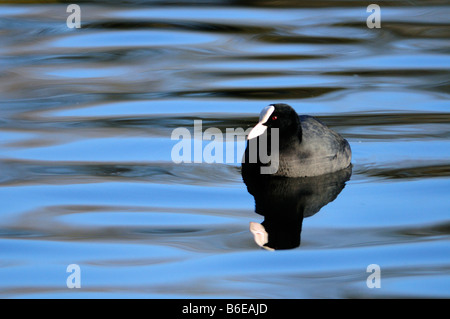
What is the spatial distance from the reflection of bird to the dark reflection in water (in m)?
0.06

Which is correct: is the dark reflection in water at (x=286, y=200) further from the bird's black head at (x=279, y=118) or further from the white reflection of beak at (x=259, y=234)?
the bird's black head at (x=279, y=118)

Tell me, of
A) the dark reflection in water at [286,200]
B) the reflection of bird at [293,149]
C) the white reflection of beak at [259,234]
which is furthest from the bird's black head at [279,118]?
→ the white reflection of beak at [259,234]

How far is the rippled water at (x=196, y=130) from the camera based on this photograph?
15.4 feet

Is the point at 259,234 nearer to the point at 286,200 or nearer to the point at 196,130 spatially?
Answer: the point at 286,200

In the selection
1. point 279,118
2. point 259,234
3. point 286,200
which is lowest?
point 259,234

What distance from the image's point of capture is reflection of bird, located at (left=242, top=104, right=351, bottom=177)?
20.0 ft

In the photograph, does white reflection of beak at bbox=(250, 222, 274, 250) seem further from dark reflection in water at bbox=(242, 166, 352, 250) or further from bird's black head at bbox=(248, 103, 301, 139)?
bird's black head at bbox=(248, 103, 301, 139)

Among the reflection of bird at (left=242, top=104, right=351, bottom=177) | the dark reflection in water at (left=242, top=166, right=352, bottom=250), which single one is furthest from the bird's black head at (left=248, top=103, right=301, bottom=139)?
the dark reflection in water at (left=242, top=166, right=352, bottom=250)

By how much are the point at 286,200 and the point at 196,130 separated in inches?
63.6

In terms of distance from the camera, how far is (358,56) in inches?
371

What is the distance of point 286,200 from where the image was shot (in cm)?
577

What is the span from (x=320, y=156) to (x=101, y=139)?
1.84m

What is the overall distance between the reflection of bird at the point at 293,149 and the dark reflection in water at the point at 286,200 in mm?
61

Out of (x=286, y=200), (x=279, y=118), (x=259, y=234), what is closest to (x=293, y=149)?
(x=279, y=118)
